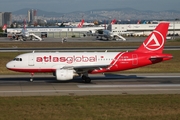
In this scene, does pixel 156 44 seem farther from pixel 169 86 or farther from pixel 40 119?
pixel 40 119

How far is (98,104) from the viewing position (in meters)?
27.7

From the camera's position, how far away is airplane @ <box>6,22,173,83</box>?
39.3 metres

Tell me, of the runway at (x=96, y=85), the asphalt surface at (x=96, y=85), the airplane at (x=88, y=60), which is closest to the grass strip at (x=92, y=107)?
the runway at (x=96, y=85)

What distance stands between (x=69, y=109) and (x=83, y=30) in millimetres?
159503

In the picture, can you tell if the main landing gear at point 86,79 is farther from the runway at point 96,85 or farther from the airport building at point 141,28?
the airport building at point 141,28

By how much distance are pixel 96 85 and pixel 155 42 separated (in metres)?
8.05

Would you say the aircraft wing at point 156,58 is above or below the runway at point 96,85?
above

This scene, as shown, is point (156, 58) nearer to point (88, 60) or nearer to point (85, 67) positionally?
point (88, 60)

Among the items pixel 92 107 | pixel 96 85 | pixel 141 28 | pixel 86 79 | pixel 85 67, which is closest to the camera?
pixel 92 107

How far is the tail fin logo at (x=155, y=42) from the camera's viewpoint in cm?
4088

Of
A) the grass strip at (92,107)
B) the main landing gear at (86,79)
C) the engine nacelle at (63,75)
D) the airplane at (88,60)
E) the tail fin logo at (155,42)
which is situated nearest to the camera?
the grass strip at (92,107)

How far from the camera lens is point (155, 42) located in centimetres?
4091

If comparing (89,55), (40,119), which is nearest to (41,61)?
(89,55)

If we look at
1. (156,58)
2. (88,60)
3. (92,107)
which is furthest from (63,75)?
(92,107)
